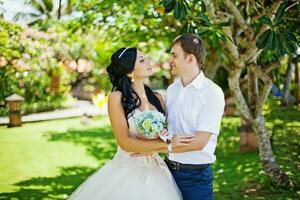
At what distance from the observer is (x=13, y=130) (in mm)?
12914

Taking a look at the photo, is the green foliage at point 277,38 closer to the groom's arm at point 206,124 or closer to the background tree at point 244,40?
the background tree at point 244,40

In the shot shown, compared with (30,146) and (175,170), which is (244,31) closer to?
(175,170)

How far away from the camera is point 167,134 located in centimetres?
288

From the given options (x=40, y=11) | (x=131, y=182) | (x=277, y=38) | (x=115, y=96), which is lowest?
(x=131, y=182)

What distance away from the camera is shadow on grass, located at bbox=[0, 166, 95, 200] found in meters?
6.16

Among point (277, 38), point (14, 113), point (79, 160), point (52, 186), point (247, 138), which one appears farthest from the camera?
point (14, 113)

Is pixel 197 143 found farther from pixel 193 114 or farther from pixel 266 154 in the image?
pixel 266 154

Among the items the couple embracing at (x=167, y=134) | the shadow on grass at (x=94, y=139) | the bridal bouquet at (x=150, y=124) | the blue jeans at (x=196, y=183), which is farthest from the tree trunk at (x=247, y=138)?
the bridal bouquet at (x=150, y=124)

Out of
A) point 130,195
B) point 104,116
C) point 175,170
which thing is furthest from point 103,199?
point 104,116

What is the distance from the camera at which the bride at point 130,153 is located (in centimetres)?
306

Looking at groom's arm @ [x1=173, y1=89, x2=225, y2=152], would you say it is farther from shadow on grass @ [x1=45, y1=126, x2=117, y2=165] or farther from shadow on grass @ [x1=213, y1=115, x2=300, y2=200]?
shadow on grass @ [x1=45, y1=126, x2=117, y2=165]

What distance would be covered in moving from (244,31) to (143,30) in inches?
119

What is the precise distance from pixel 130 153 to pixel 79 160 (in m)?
5.89

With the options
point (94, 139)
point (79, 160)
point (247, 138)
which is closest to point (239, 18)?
point (247, 138)
